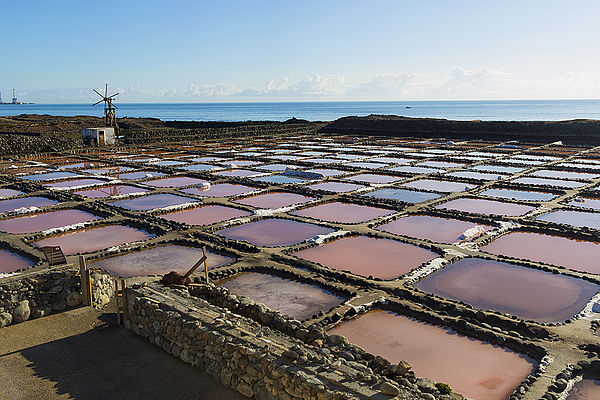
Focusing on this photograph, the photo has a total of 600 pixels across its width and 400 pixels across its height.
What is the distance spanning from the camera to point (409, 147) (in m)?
49.8

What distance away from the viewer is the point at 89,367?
28.3 feet

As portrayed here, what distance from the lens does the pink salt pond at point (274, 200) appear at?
78.6ft

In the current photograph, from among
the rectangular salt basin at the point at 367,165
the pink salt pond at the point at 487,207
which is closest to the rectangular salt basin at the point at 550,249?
the pink salt pond at the point at 487,207

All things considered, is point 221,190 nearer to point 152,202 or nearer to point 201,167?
point 152,202

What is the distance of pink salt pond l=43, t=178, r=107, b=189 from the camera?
28.2 metres

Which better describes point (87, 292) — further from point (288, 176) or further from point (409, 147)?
point (409, 147)

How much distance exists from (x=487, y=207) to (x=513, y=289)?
34.6 ft

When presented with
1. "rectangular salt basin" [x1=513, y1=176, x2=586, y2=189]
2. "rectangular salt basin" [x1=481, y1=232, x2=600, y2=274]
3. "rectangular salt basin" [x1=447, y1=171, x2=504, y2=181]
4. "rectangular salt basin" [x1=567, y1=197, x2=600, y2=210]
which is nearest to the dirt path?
"rectangular salt basin" [x1=481, y1=232, x2=600, y2=274]

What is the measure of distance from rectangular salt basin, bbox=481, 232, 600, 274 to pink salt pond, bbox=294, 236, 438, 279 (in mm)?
2781

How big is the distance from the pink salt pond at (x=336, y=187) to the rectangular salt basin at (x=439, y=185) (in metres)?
3.09

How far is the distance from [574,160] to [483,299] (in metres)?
31.8

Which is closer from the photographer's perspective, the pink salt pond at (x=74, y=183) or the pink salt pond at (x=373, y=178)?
the pink salt pond at (x=74, y=183)

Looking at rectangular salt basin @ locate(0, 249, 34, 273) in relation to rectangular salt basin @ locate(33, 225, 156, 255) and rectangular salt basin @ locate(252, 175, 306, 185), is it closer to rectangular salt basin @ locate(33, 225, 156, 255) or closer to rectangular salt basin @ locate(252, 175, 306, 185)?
rectangular salt basin @ locate(33, 225, 156, 255)

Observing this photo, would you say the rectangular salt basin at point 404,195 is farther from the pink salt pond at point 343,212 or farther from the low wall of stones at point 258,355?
the low wall of stones at point 258,355
